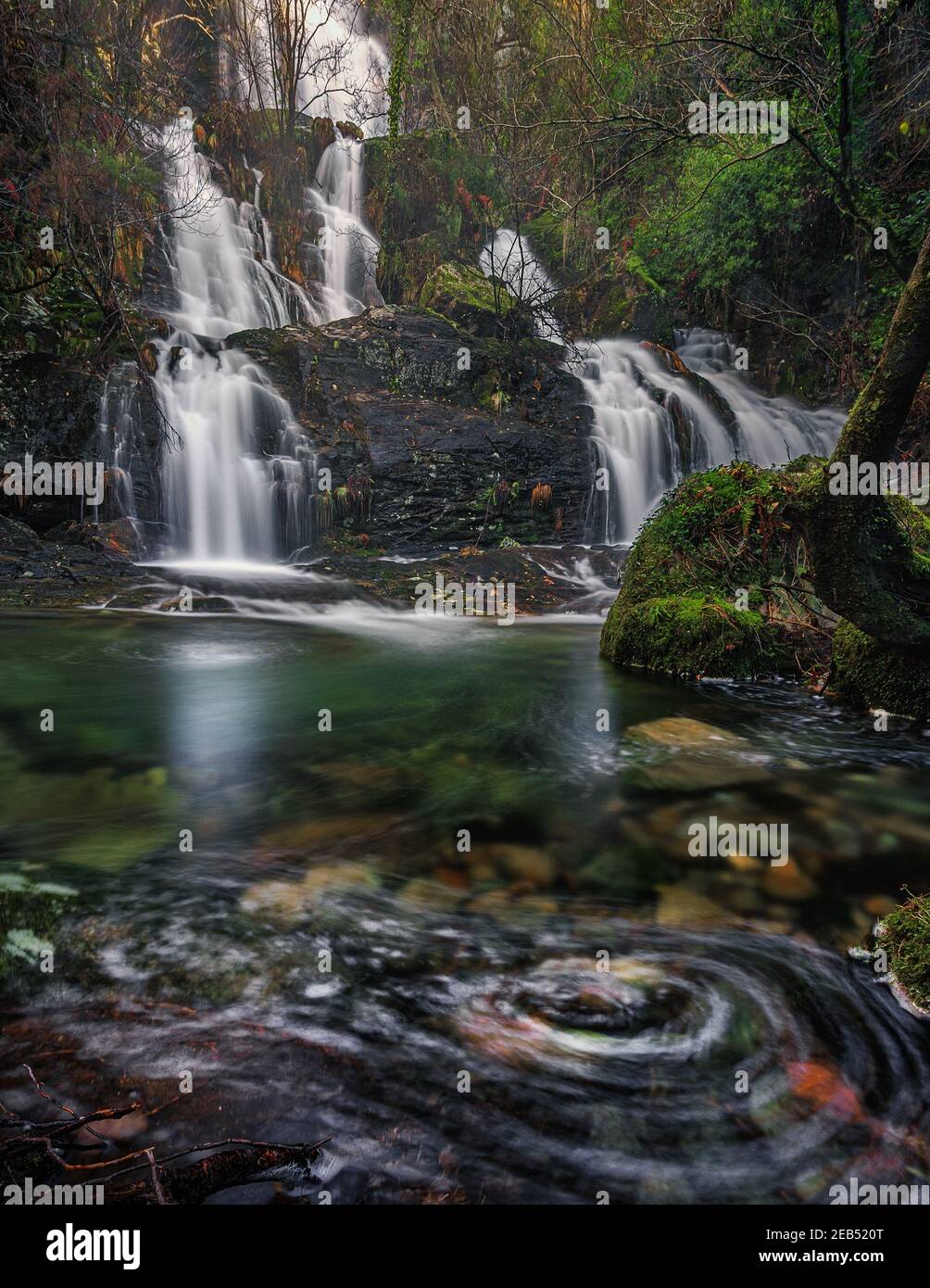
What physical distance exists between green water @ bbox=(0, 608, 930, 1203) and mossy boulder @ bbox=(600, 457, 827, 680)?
1.44 meters

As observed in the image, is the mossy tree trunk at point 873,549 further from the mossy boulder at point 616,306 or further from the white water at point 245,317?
the mossy boulder at point 616,306

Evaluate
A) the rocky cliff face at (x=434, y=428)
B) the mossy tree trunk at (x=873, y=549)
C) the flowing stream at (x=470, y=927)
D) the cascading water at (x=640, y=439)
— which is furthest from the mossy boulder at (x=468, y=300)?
the mossy tree trunk at (x=873, y=549)

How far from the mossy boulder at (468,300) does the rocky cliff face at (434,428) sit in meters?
1.38

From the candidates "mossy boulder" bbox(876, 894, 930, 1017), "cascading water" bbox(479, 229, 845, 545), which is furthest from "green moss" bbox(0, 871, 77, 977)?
"cascading water" bbox(479, 229, 845, 545)

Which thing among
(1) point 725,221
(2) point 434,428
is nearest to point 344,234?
(1) point 725,221

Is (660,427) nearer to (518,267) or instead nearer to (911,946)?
(518,267)

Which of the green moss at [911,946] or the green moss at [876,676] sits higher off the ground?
the green moss at [876,676]

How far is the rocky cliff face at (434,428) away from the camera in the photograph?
14234 mm

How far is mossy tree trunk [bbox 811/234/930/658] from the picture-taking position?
378cm

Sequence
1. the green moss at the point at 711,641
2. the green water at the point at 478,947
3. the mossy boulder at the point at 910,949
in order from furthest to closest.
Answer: the green moss at the point at 711,641 < the mossy boulder at the point at 910,949 < the green water at the point at 478,947

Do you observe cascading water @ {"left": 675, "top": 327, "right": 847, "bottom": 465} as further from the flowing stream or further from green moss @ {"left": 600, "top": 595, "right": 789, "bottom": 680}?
the flowing stream

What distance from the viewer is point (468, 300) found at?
18062 mm

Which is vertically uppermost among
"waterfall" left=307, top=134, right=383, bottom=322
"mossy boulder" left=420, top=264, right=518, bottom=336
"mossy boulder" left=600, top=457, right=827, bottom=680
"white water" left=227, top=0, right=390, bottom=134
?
"white water" left=227, top=0, right=390, bottom=134
